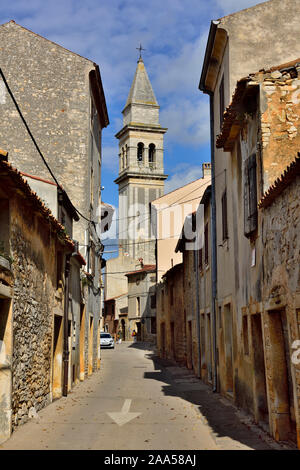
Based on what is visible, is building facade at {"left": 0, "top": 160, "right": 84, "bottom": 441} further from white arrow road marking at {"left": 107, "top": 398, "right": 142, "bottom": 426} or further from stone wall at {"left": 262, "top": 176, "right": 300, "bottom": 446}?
stone wall at {"left": 262, "top": 176, "right": 300, "bottom": 446}

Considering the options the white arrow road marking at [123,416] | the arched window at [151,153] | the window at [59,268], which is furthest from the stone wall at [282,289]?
the arched window at [151,153]

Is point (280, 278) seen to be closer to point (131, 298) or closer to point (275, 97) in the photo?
point (275, 97)

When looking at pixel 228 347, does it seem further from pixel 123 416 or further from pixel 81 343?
pixel 81 343

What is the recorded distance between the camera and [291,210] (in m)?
7.48

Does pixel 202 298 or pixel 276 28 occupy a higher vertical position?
pixel 276 28

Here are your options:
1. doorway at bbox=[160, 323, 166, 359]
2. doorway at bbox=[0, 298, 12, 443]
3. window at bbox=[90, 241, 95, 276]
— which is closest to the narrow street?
doorway at bbox=[0, 298, 12, 443]

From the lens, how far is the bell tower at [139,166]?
6706 centimetres

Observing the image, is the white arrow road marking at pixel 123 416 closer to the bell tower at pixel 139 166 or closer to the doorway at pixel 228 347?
the doorway at pixel 228 347

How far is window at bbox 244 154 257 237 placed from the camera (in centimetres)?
992

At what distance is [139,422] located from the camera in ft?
33.2

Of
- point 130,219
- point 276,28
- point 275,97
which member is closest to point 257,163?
point 275,97

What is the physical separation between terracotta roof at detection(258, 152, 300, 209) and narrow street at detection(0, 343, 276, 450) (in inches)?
144

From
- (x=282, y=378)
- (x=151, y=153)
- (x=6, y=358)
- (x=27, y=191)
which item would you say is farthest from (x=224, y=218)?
(x=151, y=153)

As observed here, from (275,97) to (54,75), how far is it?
44.1 feet
